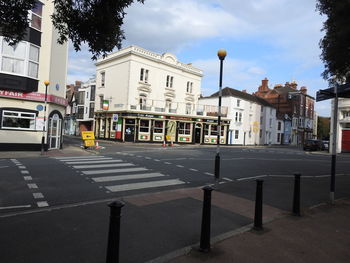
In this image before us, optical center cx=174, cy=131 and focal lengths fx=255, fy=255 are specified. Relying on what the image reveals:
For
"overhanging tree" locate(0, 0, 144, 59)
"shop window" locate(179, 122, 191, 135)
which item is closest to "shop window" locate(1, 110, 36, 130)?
"overhanging tree" locate(0, 0, 144, 59)

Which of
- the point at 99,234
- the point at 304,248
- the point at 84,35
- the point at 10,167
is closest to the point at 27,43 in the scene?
the point at 10,167

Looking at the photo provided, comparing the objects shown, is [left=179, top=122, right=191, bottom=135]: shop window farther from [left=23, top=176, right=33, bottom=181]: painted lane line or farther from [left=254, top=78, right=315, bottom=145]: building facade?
[left=23, top=176, right=33, bottom=181]: painted lane line

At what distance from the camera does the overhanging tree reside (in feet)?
16.1

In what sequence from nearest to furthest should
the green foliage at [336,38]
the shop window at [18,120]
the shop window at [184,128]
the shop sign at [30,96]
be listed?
the green foliage at [336,38]
the shop sign at [30,96]
the shop window at [18,120]
the shop window at [184,128]

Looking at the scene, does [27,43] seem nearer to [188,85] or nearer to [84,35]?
[84,35]

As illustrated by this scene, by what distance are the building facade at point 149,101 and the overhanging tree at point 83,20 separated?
2572cm

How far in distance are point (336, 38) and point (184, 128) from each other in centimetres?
2869

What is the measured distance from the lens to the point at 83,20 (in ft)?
17.4

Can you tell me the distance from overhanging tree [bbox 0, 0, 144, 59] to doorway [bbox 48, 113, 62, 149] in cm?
1425

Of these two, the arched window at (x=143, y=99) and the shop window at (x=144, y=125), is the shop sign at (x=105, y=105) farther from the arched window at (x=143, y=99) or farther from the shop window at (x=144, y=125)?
the shop window at (x=144, y=125)

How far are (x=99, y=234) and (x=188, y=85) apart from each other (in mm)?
36914

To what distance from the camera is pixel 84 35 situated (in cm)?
546

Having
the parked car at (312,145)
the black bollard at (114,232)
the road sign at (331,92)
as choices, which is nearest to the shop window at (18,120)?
the black bollard at (114,232)

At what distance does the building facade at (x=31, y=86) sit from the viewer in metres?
16.0
